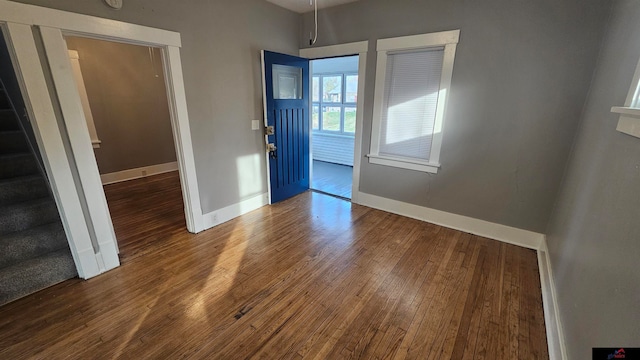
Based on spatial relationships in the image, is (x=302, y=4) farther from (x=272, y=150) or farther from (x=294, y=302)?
(x=294, y=302)

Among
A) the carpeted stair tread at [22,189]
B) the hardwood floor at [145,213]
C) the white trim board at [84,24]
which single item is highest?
the white trim board at [84,24]

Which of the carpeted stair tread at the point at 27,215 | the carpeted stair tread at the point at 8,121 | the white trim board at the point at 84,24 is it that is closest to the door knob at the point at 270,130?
the white trim board at the point at 84,24

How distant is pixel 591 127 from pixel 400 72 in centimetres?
182

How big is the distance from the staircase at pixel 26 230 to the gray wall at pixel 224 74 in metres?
1.25

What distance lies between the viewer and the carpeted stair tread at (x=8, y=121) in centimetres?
267

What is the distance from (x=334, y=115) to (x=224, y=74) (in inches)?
145

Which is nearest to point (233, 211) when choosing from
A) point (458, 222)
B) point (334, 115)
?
point (458, 222)

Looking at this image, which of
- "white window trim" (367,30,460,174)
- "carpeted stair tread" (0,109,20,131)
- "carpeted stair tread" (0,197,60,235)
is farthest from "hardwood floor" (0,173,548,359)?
"carpeted stair tread" (0,109,20,131)

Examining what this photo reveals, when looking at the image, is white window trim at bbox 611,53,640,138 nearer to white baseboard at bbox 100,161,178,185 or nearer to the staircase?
the staircase

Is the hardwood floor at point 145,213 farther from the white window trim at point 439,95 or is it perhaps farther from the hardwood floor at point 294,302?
the white window trim at point 439,95

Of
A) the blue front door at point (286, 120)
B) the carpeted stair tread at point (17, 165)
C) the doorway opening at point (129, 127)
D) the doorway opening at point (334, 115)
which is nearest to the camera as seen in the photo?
the carpeted stair tread at point (17, 165)

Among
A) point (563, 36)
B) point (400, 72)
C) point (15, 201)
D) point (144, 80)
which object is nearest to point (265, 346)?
point (15, 201)

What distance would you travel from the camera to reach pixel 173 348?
5.14 ft

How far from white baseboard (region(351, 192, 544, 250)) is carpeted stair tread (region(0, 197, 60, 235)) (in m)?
3.34
